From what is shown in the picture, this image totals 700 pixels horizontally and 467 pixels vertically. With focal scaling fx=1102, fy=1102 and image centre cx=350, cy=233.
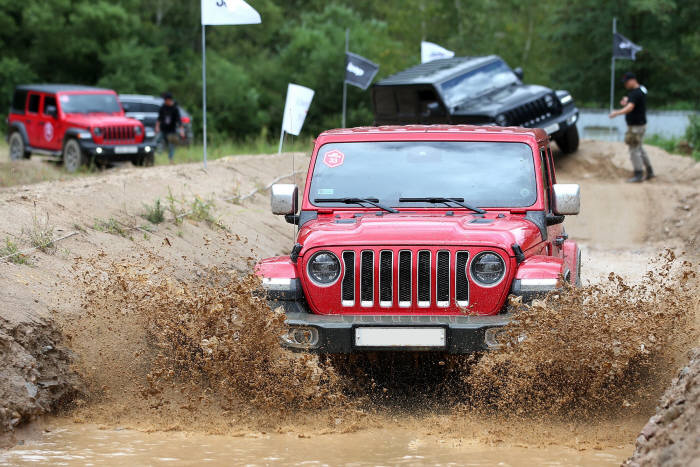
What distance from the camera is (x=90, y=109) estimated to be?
925 inches

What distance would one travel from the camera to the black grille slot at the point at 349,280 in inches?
260

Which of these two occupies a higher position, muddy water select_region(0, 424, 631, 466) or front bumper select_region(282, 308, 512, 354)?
front bumper select_region(282, 308, 512, 354)

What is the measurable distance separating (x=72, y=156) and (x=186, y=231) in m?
11.4

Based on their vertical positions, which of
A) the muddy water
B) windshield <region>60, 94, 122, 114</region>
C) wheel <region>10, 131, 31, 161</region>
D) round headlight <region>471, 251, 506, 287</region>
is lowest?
wheel <region>10, 131, 31, 161</region>

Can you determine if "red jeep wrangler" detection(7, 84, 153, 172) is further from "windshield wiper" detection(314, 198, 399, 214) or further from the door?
"windshield wiper" detection(314, 198, 399, 214)

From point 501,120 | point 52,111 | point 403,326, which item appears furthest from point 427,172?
point 52,111

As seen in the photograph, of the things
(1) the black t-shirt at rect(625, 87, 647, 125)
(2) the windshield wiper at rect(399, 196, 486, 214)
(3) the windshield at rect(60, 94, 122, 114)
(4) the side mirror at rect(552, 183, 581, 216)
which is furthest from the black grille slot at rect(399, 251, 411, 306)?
(3) the windshield at rect(60, 94, 122, 114)

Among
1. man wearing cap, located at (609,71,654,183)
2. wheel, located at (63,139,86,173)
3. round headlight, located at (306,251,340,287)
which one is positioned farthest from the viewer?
wheel, located at (63,139,86,173)

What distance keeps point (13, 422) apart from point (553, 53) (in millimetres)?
37509

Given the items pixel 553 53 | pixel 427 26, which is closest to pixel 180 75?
pixel 427 26

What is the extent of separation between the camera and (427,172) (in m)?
7.58

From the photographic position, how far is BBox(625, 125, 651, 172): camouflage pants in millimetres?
18938

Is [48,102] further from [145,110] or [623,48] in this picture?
[623,48]

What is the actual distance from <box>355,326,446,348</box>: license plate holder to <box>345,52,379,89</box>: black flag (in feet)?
55.7
